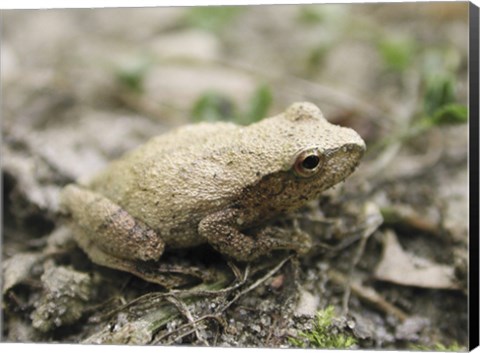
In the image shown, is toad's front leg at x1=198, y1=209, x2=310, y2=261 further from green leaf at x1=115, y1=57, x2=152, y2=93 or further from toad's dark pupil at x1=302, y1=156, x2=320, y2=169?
green leaf at x1=115, y1=57, x2=152, y2=93

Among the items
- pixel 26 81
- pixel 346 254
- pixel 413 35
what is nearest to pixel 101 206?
pixel 346 254

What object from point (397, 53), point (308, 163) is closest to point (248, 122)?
point (308, 163)

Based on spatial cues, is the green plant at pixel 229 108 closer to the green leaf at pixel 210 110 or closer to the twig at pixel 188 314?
the green leaf at pixel 210 110

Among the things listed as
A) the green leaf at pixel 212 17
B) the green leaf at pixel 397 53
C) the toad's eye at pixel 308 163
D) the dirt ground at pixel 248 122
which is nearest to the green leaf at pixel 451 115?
the dirt ground at pixel 248 122

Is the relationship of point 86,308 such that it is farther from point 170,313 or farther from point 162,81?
point 162,81

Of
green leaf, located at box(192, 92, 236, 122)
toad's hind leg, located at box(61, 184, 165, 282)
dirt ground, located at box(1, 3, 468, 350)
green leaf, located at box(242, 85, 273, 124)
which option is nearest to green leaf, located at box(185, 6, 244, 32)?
dirt ground, located at box(1, 3, 468, 350)
